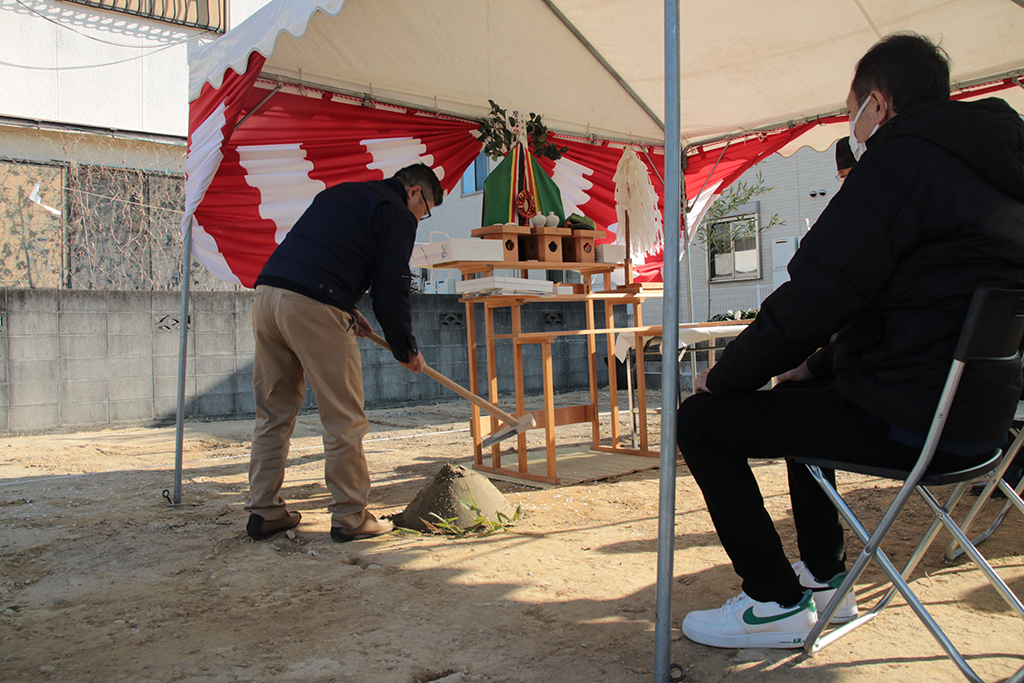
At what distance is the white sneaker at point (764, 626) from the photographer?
176cm

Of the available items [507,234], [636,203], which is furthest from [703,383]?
[636,203]

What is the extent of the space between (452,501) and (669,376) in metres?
1.67

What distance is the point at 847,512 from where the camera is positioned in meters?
1.57

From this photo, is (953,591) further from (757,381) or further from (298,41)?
(298,41)

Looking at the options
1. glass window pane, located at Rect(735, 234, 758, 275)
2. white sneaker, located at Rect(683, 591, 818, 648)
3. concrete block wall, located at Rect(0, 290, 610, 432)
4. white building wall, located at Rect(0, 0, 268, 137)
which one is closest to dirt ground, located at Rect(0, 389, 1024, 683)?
white sneaker, located at Rect(683, 591, 818, 648)

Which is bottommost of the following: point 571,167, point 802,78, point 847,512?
point 847,512

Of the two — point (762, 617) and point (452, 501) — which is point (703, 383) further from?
point (452, 501)

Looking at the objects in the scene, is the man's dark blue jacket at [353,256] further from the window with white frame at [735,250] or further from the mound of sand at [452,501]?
the window with white frame at [735,250]

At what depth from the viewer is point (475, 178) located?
13758 millimetres

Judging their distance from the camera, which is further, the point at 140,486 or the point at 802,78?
the point at 802,78

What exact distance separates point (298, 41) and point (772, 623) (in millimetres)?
3369

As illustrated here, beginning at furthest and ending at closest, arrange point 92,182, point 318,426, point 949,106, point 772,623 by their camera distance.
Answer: point 92,182 → point 318,426 → point 772,623 → point 949,106

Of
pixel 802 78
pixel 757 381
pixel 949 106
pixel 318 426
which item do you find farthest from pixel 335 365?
pixel 318 426

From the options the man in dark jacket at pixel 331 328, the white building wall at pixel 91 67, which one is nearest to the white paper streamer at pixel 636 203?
the man in dark jacket at pixel 331 328
